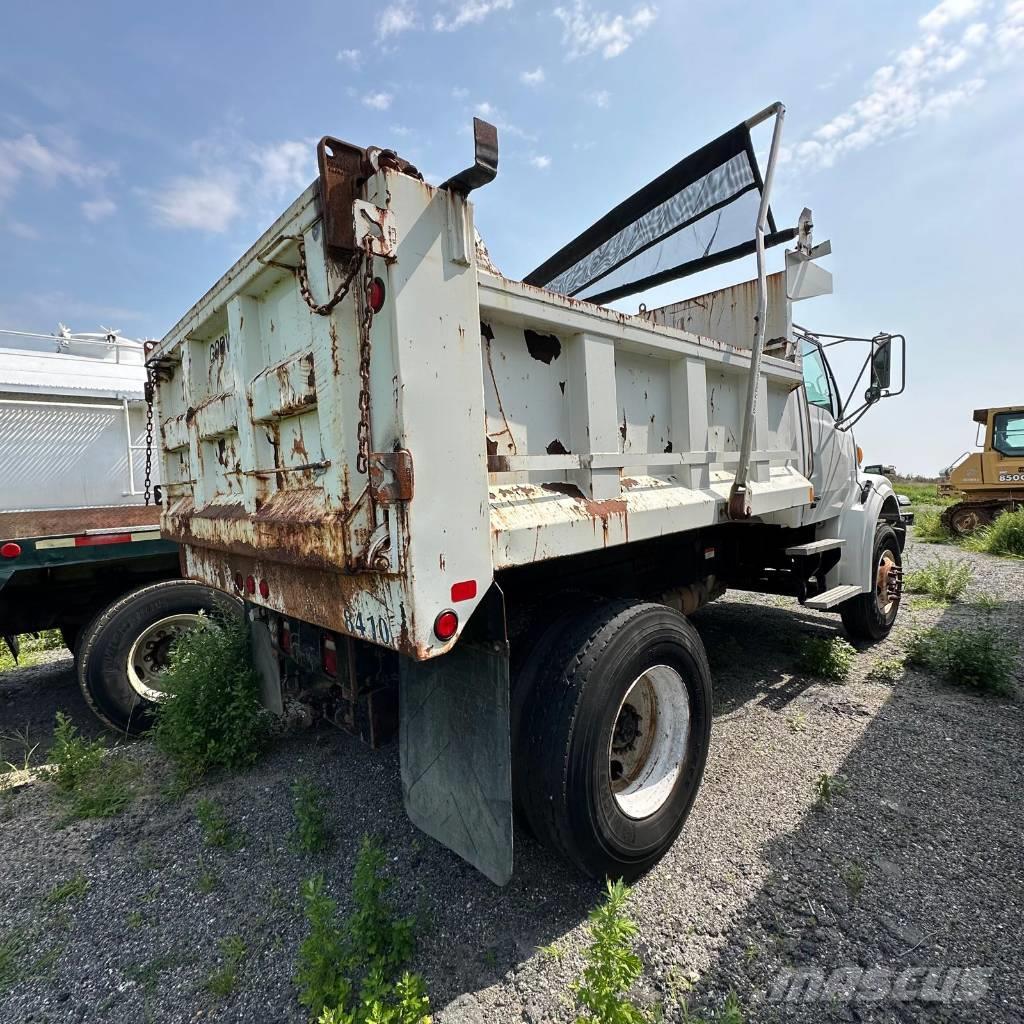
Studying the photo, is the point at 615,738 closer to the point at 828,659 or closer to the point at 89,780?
the point at 828,659

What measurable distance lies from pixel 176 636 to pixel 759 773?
3.84m

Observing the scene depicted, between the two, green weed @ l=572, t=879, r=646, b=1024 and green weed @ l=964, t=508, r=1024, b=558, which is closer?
green weed @ l=572, t=879, r=646, b=1024

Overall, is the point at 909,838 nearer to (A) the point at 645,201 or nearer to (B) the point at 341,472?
(B) the point at 341,472

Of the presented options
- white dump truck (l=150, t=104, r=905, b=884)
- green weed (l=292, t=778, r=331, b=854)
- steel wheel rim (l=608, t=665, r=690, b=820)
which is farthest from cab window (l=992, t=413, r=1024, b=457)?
green weed (l=292, t=778, r=331, b=854)

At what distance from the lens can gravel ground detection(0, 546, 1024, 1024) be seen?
179 cm

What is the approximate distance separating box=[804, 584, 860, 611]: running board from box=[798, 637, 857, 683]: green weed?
0.40 metres

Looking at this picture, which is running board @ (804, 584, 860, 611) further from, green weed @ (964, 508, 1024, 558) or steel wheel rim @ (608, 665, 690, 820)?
green weed @ (964, 508, 1024, 558)

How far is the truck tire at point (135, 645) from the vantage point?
3582 millimetres

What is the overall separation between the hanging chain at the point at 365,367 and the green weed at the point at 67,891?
2235 millimetres

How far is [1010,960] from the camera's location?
1.79 m

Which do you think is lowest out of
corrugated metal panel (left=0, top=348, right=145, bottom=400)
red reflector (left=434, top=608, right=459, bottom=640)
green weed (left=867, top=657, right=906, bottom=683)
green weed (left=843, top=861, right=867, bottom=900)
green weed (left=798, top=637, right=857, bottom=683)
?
green weed (left=843, top=861, right=867, bottom=900)

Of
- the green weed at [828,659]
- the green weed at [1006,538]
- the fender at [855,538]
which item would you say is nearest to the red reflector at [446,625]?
the green weed at [828,659]

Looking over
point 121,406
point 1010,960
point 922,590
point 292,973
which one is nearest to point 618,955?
point 292,973

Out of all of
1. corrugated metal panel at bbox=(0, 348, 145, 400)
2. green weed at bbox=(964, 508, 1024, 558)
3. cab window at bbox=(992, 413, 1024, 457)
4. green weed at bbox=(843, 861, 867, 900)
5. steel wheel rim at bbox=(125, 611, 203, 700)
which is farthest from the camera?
cab window at bbox=(992, 413, 1024, 457)
